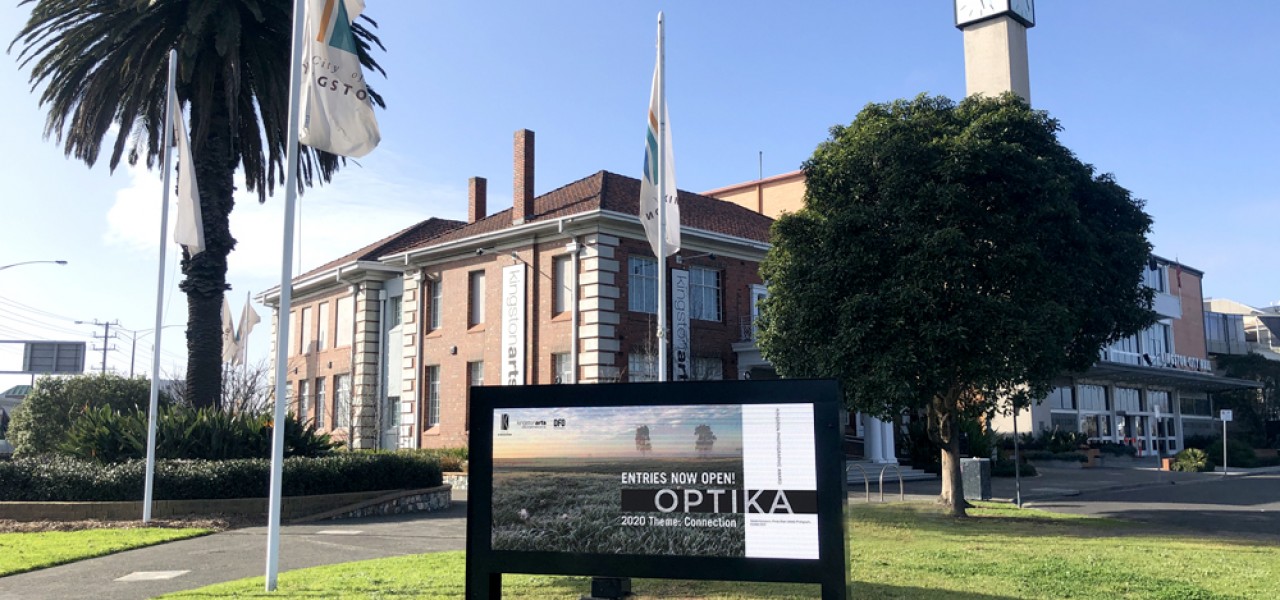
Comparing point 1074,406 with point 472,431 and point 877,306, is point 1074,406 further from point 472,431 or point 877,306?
point 472,431

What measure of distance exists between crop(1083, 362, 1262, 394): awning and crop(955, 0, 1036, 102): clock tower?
13.2m

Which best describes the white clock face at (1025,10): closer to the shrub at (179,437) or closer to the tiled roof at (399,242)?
the tiled roof at (399,242)

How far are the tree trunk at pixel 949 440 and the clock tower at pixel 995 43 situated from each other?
30388 millimetres

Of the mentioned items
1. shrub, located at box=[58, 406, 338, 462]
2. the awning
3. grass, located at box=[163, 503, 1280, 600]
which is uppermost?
the awning

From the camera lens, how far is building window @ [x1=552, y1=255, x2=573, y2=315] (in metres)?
31.0

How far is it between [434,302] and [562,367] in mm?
7690

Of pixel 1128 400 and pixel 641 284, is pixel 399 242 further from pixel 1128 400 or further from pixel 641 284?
pixel 1128 400

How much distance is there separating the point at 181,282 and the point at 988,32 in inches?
1517

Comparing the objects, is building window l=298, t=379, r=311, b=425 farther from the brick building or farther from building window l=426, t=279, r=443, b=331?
building window l=426, t=279, r=443, b=331

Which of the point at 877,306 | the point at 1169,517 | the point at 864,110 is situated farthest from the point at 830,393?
the point at 1169,517

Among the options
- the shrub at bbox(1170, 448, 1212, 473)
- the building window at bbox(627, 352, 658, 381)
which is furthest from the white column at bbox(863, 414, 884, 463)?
the shrub at bbox(1170, 448, 1212, 473)

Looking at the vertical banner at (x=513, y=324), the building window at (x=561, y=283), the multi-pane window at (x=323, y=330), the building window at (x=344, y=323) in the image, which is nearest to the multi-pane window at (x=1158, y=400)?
the building window at (x=561, y=283)

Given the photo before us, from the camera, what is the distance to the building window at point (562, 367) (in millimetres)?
30797

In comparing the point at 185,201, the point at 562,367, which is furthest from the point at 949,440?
the point at 562,367
